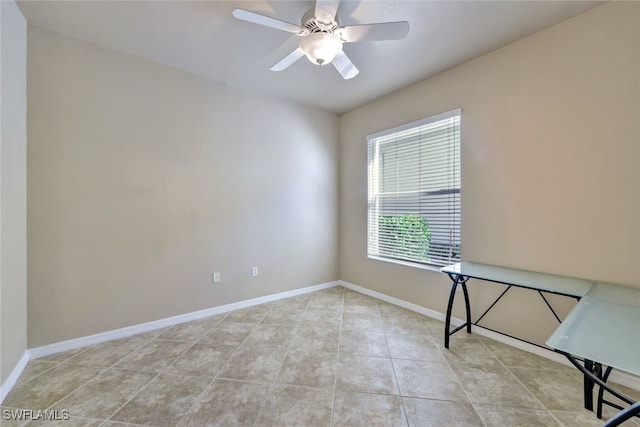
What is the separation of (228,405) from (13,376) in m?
1.58

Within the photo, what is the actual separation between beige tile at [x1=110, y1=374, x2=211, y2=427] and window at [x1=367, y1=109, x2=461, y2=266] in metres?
2.49

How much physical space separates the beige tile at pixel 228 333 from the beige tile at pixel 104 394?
22.5 inches

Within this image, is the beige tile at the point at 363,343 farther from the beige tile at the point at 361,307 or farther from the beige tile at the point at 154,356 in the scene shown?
the beige tile at the point at 154,356

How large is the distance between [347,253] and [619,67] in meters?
3.21

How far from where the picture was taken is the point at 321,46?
1724 millimetres

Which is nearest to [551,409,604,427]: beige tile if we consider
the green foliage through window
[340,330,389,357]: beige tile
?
[340,330,389,357]: beige tile

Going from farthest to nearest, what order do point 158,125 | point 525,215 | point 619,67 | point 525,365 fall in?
point 158,125, point 525,215, point 525,365, point 619,67

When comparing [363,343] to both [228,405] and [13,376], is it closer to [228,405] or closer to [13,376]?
[228,405]

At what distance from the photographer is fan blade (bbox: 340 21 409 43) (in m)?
1.62

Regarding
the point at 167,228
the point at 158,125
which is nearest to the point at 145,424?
the point at 167,228

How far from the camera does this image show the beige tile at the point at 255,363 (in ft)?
6.18

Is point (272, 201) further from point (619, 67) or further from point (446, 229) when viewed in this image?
point (619, 67)

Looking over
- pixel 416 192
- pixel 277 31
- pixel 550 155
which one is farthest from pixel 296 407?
pixel 277 31

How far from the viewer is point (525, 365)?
6.57 ft
